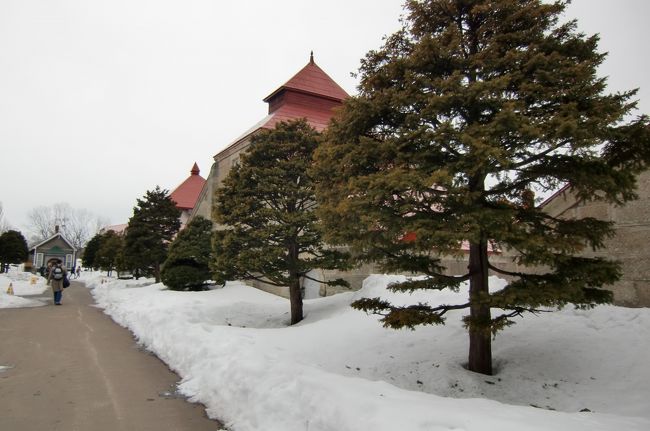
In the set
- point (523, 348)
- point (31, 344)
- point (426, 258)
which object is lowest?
point (31, 344)

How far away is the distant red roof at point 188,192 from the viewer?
38750 mm

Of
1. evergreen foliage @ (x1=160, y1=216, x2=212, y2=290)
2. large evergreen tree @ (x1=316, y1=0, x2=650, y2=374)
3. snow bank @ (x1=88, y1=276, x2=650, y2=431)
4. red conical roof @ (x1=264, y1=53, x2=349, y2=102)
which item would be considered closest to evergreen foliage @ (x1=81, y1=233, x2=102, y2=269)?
evergreen foliage @ (x1=160, y1=216, x2=212, y2=290)

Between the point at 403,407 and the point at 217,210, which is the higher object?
the point at 217,210

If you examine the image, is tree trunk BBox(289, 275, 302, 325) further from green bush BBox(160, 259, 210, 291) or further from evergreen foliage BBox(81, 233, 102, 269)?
evergreen foliage BBox(81, 233, 102, 269)

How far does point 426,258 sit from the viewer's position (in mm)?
6152

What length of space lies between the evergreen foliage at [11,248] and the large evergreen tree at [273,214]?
141 feet

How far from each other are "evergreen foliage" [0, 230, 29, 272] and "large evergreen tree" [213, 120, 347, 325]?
43.1 m

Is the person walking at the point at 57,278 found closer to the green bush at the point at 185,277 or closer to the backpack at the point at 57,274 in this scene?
the backpack at the point at 57,274

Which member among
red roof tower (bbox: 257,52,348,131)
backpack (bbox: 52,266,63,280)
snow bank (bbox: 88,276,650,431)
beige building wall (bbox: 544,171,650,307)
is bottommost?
snow bank (bbox: 88,276,650,431)

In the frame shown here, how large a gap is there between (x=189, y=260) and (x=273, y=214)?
9382 millimetres

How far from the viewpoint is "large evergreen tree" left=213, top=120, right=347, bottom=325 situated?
11000 mm

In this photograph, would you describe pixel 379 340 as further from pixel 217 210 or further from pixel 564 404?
pixel 217 210

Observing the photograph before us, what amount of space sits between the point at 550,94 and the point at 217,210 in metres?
8.86

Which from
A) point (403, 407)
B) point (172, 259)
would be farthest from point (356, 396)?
point (172, 259)
